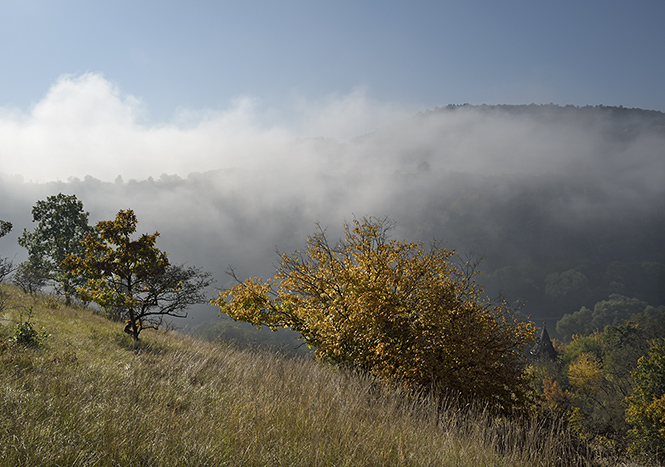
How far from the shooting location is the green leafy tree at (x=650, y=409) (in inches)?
1149

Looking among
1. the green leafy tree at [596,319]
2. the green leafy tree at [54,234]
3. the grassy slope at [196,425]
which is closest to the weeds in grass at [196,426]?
the grassy slope at [196,425]

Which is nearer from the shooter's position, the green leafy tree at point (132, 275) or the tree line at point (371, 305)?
the tree line at point (371, 305)

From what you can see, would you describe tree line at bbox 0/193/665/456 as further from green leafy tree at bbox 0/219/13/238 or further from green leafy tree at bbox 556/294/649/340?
green leafy tree at bbox 556/294/649/340

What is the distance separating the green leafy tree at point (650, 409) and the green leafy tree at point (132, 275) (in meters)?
37.1

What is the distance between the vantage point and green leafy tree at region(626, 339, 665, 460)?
29.2 metres

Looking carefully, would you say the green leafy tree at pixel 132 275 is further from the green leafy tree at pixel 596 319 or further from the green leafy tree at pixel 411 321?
the green leafy tree at pixel 596 319

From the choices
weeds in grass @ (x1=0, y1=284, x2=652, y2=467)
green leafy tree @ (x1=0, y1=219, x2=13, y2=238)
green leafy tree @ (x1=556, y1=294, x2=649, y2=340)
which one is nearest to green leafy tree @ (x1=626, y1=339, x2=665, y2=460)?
weeds in grass @ (x1=0, y1=284, x2=652, y2=467)

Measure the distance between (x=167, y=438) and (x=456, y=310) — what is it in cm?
→ 1187

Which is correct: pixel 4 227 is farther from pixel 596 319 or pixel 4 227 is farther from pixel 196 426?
pixel 596 319

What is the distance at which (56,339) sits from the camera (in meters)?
9.05

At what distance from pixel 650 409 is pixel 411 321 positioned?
3142cm

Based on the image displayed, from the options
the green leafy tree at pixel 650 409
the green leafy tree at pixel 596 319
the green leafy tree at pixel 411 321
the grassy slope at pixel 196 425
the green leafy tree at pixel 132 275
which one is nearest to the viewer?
the grassy slope at pixel 196 425

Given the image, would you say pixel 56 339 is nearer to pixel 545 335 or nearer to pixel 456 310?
pixel 456 310

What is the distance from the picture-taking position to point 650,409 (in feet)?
97.4
